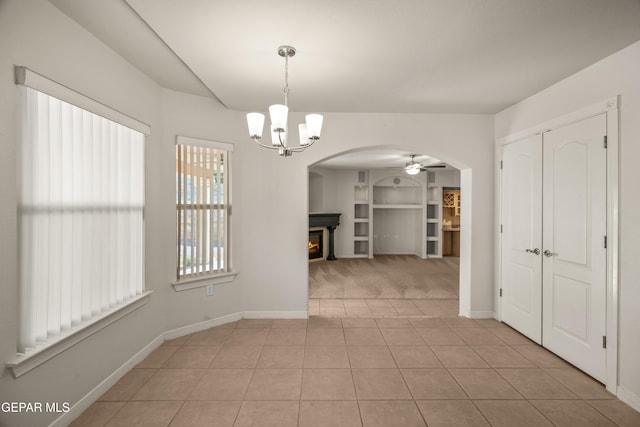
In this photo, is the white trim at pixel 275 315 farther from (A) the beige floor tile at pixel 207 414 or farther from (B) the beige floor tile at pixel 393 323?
(A) the beige floor tile at pixel 207 414

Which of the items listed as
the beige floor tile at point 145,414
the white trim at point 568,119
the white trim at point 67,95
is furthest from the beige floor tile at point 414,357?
the white trim at point 67,95

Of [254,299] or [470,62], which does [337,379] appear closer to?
[254,299]

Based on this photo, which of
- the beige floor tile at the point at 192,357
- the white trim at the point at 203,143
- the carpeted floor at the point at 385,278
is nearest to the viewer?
the beige floor tile at the point at 192,357

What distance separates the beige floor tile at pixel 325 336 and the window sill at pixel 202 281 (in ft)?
3.84

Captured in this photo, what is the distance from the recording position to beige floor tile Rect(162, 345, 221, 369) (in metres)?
2.91

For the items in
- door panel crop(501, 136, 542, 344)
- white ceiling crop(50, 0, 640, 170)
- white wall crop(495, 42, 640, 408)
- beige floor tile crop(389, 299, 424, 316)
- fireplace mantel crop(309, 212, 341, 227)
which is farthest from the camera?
fireplace mantel crop(309, 212, 341, 227)

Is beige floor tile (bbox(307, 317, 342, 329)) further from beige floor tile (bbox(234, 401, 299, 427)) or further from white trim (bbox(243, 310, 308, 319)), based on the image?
beige floor tile (bbox(234, 401, 299, 427))

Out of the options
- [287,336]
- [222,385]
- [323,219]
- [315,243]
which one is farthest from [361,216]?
[222,385]

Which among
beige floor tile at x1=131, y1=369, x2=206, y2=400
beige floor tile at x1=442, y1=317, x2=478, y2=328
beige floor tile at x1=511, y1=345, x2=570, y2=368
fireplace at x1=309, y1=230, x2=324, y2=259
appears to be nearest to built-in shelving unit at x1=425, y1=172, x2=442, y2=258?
fireplace at x1=309, y1=230, x2=324, y2=259

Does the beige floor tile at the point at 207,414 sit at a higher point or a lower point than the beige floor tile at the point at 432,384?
lower

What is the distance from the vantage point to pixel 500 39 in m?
2.29

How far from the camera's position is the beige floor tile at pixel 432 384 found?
2.45 metres

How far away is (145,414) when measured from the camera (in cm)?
222

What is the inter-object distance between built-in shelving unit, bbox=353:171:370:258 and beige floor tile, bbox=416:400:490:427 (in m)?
7.05
